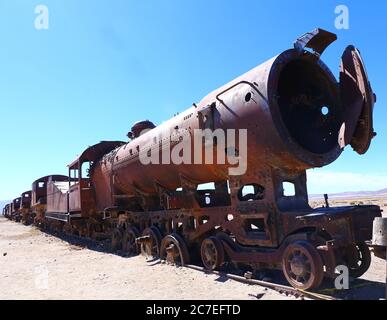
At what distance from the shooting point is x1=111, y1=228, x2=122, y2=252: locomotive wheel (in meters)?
12.4

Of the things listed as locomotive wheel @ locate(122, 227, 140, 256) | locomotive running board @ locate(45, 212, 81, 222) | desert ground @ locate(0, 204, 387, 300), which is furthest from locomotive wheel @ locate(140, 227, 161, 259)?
locomotive running board @ locate(45, 212, 81, 222)

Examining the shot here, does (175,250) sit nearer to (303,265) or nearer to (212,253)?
(212,253)

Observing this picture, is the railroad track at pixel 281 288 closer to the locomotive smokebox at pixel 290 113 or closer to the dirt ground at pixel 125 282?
the dirt ground at pixel 125 282

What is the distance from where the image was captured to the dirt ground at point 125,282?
20.2 feet

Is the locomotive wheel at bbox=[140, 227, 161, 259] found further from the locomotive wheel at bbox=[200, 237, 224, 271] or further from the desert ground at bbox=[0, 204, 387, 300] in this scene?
the locomotive wheel at bbox=[200, 237, 224, 271]

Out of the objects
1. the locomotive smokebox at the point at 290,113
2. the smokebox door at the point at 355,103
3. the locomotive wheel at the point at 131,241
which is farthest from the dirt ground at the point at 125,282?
the smokebox door at the point at 355,103

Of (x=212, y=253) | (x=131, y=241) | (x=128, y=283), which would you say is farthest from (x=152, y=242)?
(x=212, y=253)

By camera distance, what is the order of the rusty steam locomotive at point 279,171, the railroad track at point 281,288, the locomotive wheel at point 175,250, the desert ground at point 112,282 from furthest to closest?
the locomotive wheel at point 175,250
the desert ground at point 112,282
the rusty steam locomotive at point 279,171
the railroad track at point 281,288

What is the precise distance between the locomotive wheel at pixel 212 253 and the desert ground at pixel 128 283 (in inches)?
10.0

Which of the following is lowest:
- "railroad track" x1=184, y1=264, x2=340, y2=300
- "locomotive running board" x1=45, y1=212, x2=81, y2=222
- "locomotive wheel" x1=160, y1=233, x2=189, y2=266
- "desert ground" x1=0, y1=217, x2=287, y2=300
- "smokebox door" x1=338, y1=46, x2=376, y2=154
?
"desert ground" x1=0, y1=217, x2=287, y2=300

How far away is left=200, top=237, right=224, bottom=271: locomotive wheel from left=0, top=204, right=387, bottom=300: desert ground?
26cm
